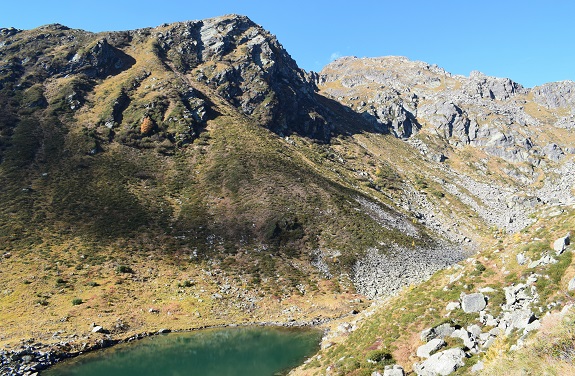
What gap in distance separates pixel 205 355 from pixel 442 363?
105 ft

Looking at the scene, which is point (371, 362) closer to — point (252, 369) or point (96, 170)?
point (252, 369)

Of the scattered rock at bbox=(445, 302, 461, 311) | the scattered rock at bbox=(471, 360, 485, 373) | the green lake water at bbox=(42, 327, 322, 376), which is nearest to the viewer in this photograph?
the scattered rock at bbox=(471, 360, 485, 373)

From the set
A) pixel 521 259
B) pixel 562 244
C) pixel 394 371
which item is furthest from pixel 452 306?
pixel 562 244

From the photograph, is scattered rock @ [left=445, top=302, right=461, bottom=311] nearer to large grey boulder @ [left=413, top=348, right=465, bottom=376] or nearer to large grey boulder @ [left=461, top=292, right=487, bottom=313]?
large grey boulder @ [left=461, top=292, right=487, bottom=313]

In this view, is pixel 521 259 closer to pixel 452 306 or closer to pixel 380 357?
pixel 452 306

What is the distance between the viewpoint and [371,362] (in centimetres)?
2502

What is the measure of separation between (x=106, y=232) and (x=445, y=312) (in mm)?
69873

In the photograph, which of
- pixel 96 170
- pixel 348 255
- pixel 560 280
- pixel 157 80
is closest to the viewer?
pixel 560 280

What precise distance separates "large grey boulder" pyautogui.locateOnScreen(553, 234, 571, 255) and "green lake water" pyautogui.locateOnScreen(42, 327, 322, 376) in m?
26.8

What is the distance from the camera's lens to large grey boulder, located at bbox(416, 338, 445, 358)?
23.0 meters

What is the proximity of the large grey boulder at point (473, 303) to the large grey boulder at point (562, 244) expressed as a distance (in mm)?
5829

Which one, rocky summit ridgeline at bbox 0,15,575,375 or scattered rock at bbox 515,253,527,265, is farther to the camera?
rocky summit ridgeline at bbox 0,15,575,375

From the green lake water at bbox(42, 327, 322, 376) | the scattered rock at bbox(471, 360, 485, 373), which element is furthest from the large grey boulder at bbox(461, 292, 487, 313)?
the green lake water at bbox(42, 327, 322, 376)

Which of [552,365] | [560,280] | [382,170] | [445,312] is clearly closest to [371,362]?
[445,312]
